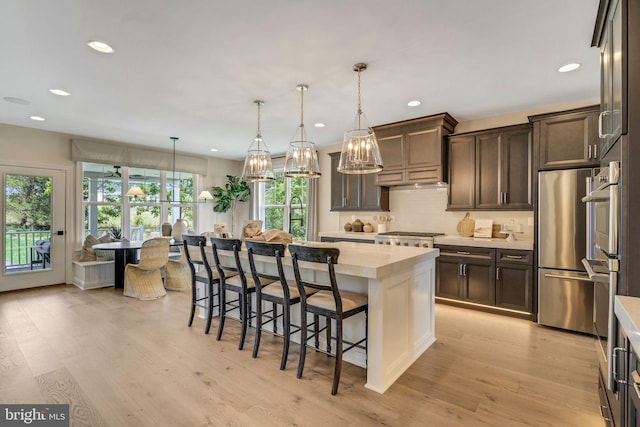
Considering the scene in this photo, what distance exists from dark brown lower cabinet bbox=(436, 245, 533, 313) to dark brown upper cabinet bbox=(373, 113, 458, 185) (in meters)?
1.10

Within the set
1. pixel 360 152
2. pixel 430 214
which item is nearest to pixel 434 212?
pixel 430 214

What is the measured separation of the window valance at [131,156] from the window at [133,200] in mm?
206

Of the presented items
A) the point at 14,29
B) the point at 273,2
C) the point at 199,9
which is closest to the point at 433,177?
the point at 273,2

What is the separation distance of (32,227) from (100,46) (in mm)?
4240

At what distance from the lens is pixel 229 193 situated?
754 centimetres

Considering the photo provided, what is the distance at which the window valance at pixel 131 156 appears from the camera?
5.63 m

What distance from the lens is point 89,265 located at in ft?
17.2

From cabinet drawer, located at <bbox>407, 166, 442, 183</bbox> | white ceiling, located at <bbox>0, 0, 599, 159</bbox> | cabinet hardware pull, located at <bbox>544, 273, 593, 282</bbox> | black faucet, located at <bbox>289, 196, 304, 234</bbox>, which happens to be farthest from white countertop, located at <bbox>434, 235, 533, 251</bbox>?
black faucet, located at <bbox>289, 196, 304, 234</bbox>

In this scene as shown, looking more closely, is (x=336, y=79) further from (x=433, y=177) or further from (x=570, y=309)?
(x=570, y=309)

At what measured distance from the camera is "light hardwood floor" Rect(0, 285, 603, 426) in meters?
2.00

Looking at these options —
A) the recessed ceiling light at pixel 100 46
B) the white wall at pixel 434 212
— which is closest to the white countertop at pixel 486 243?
the white wall at pixel 434 212

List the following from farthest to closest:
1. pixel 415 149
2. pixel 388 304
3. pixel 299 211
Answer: pixel 299 211, pixel 415 149, pixel 388 304

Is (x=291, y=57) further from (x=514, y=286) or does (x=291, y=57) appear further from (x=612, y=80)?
(x=514, y=286)

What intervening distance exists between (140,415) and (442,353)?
2420mm
